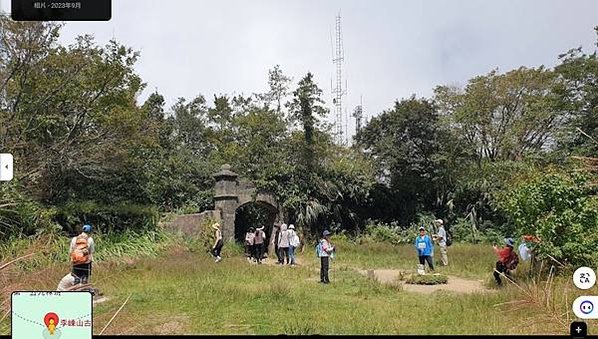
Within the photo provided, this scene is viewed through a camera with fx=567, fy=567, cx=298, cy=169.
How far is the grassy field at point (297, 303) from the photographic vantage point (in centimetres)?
254

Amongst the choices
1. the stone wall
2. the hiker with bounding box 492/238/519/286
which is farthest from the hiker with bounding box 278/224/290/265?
the hiker with bounding box 492/238/519/286

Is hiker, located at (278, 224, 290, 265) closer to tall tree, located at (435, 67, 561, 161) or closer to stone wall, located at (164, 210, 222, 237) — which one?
stone wall, located at (164, 210, 222, 237)

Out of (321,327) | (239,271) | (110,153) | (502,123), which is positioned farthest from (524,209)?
(502,123)

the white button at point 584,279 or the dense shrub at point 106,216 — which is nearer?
the white button at point 584,279

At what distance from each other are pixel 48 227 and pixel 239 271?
11.5 ft

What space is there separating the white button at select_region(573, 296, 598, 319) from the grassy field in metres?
0.23

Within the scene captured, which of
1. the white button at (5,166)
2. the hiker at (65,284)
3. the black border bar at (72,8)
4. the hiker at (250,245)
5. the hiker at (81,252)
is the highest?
the black border bar at (72,8)

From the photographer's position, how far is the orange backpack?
17.9 feet

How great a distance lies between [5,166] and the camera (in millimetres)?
1319

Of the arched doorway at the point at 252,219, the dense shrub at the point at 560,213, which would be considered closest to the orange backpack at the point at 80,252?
the dense shrub at the point at 560,213

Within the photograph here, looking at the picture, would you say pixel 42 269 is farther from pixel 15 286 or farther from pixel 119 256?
pixel 119 256

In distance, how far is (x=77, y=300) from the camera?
128 cm

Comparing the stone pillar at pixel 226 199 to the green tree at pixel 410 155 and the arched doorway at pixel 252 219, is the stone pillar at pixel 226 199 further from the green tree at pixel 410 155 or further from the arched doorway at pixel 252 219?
the green tree at pixel 410 155

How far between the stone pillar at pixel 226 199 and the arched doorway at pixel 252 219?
1.54m
